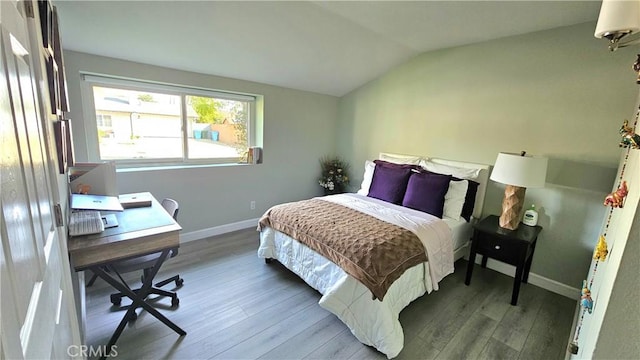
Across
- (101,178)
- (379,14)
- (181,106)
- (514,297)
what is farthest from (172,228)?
(514,297)

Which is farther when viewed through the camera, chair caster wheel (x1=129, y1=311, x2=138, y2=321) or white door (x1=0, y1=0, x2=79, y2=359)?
chair caster wheel (x1=129, y1=311, x2=138, y2=321)

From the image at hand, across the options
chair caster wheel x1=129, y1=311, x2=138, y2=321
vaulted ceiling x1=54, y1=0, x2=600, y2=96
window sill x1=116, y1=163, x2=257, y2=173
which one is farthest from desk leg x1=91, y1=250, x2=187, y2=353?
vaulted ceiling x1=54, y1=0, x2=600, y2=96

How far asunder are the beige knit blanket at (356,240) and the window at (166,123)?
4.61 ft

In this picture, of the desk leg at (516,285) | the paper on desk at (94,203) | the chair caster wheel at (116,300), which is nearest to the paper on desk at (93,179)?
the paper on desk at (94,203)

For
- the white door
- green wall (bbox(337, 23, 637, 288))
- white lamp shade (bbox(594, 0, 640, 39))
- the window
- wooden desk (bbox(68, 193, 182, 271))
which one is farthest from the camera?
the window

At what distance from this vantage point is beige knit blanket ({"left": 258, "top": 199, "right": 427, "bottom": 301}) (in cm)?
177

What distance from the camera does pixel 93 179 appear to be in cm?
193

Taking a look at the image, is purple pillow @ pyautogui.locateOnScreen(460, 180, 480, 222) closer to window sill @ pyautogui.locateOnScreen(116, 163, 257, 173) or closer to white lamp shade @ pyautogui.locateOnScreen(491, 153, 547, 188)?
white lamp shade @ pyautogui.locateOnScreen(491, 153, 547, 188)

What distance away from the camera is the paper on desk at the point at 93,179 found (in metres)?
1.89

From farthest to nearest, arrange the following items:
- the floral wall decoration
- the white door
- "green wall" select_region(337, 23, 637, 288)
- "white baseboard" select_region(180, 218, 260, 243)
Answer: the floral wall decoration → "white baseboard" select_region(180, 218, 260, 243) → "green wall" select_region(337, 23, 637, 288) → the white door

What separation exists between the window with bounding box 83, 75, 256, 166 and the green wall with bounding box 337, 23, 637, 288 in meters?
2.43

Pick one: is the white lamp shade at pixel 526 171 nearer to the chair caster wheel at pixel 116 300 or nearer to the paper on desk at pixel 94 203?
the paper on desk at pixel 94 203

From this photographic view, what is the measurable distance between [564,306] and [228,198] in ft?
11.8

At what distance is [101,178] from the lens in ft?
6.40
